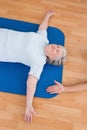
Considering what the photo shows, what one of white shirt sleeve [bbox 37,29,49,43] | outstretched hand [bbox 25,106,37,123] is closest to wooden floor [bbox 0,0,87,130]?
outstretched hand [bbox 25,106,37,123]

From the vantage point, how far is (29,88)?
1591 mm

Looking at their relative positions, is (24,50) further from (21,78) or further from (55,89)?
(55,89)

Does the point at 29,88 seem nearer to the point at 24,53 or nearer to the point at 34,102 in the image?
the point at 34,102

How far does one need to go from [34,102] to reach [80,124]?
0.37 meters

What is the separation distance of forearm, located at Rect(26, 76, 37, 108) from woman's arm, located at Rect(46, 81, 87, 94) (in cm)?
14

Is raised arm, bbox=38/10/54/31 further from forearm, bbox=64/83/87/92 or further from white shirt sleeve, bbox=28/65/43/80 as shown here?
forearm, bbox=64/83/87/92

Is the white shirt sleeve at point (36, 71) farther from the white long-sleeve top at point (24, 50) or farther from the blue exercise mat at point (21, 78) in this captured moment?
the blue exercise mat at point (21, 78)

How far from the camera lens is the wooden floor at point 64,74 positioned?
1.56 metres

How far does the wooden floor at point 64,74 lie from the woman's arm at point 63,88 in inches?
1.8

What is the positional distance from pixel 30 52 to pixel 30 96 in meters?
0.32

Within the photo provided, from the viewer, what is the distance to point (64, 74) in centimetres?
182

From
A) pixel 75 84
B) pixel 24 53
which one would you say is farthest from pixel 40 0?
pixel 75 84

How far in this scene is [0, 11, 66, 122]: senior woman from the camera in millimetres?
1610

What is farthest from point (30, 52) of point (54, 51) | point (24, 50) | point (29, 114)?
point (29, 114)
